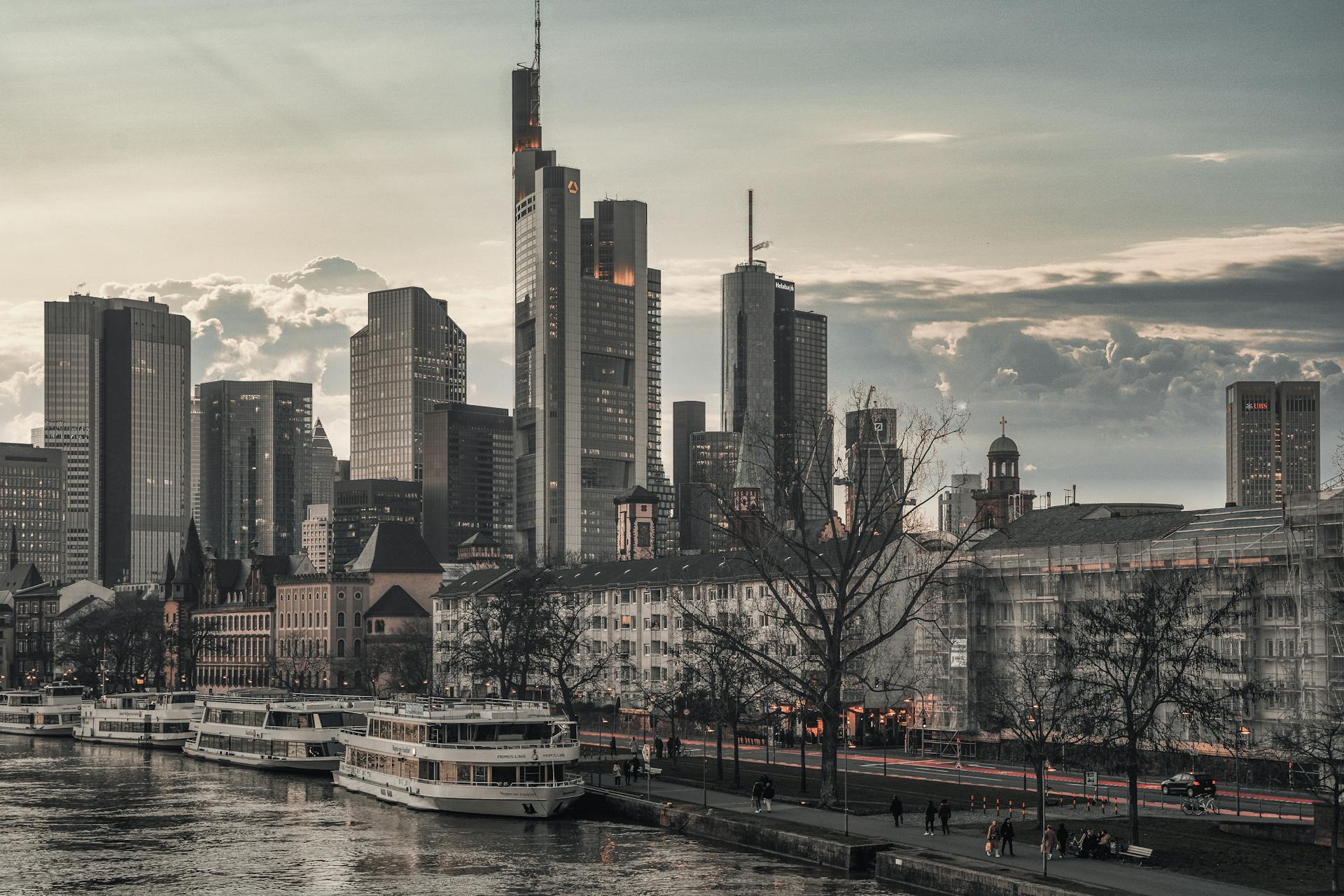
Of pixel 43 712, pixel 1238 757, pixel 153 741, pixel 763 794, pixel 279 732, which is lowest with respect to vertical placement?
pixel 153 741

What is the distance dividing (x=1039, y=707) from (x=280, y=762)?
7233 cm

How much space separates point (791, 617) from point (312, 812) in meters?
33.5

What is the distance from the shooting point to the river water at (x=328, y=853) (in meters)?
70.9

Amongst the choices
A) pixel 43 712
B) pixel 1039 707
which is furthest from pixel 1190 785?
pixel 43 712

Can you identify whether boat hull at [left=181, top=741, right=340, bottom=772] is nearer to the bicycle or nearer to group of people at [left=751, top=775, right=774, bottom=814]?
group of people at [left=751, top=775, right=774, bottom=814]

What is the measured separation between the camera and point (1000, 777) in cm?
9794

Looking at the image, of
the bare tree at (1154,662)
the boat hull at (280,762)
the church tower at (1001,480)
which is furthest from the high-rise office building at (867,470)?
the church tower at (1001,480)

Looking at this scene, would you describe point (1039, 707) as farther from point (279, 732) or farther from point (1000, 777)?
point (279, 732)

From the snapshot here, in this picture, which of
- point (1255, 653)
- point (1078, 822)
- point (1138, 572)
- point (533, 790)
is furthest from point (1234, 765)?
point (533, 790)

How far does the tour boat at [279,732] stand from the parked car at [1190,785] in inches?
2608

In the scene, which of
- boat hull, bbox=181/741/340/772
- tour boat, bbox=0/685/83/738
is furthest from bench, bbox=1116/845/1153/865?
tour boat, bbox=0/685/83/738

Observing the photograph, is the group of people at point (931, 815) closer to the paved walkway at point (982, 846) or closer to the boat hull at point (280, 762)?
the paved walkway at point (982, 846)

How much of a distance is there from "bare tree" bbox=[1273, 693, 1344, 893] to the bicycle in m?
4.39

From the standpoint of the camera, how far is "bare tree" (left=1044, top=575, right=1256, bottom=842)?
73.9 meters
